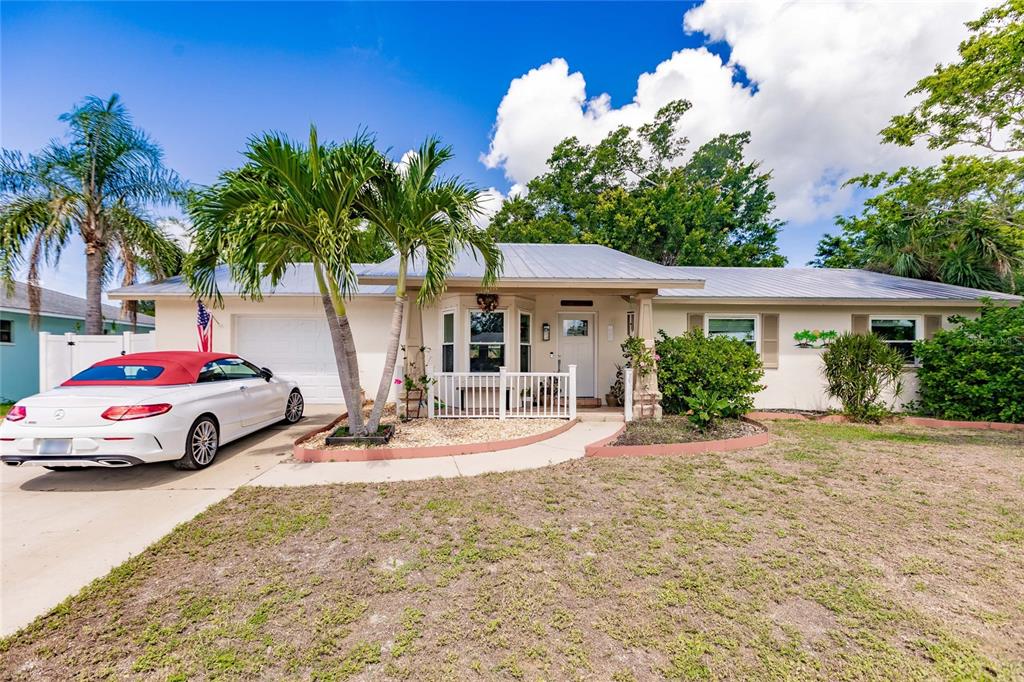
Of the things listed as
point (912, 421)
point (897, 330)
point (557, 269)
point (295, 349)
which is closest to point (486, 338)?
point (557, 269)

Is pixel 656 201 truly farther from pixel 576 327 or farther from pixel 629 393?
pixel 629 393

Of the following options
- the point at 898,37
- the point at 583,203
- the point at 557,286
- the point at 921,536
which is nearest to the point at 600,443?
the point at 557,286

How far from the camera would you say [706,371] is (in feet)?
26.7

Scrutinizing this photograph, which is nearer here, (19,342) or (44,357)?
(44,357)

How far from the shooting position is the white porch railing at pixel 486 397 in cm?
775

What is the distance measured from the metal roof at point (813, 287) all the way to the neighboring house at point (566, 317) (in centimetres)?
5

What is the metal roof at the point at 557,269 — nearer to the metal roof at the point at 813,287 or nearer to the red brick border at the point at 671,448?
the metal roof at the point at 813,287

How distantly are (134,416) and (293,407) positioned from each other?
347cm

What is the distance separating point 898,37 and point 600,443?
479 inches

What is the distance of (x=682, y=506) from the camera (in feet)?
14.0

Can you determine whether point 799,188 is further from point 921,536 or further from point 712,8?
point 921,536

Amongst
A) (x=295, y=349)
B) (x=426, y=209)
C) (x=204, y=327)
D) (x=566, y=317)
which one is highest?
(x=426, y=209)

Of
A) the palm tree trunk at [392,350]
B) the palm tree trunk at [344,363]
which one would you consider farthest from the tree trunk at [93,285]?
the palm tree trunk at [392,350]

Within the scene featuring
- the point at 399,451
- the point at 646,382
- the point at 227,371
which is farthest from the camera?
the point at 646,382
